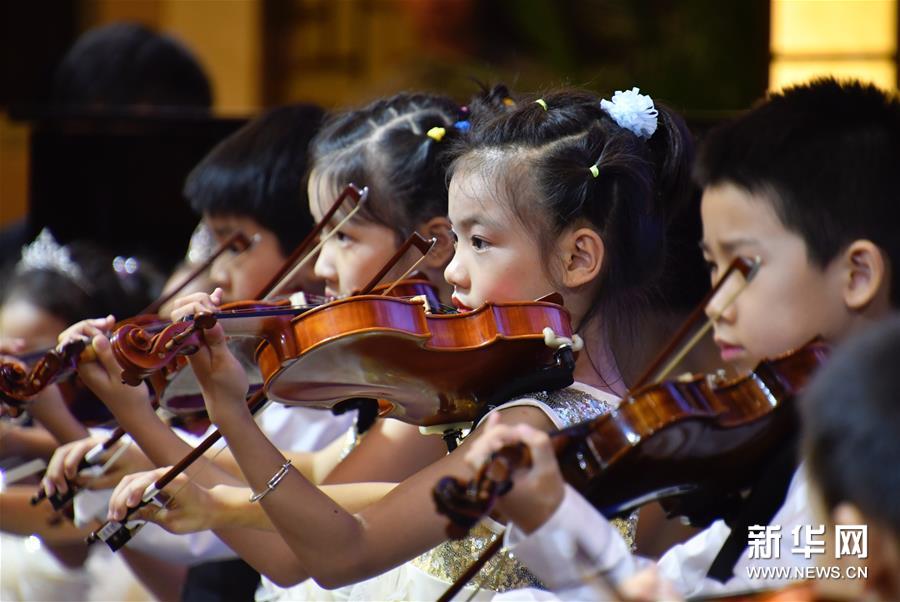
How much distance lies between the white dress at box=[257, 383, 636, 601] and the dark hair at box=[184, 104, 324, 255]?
74 cm

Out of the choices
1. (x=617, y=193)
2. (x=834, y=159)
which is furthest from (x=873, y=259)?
(x=617, y=193)

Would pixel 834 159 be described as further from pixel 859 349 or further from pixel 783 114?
pixel 859 349

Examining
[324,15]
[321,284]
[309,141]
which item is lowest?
[324,15]

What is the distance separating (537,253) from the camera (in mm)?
1610

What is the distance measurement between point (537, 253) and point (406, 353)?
0.25m

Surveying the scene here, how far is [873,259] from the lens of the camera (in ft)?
4.27

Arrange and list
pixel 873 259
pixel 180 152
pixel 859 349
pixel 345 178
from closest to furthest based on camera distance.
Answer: pixel 859 349, pixel 873 259, pixel 345 178, pixel 180 152

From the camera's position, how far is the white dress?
153cm

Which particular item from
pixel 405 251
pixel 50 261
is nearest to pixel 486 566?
pixel 405 251

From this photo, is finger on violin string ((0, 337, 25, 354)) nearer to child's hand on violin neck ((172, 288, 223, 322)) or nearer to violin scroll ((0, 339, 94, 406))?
violin scroll ((0, 339, 94, 406))

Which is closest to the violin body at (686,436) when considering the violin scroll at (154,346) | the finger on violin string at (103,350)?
the violin scroll at (154,346)

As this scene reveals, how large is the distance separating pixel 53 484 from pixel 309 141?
0.85 m

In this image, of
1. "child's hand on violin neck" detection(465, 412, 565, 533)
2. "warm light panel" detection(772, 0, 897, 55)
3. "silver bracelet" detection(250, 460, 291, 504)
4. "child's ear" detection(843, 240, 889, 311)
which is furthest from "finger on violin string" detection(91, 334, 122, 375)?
"warm light panel" detection(772, 0, 897, 55)

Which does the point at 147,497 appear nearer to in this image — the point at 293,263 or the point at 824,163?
the point at 293,263
